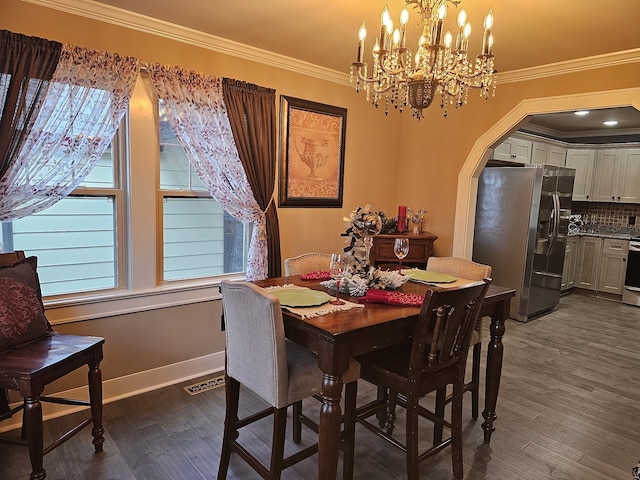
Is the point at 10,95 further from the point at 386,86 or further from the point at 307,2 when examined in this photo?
the point at 386,86

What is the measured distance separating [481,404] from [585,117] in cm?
413

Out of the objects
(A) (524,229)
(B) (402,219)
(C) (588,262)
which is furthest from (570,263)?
(B) (402,219)

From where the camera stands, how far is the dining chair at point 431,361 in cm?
186

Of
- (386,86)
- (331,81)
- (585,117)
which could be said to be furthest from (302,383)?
(585,117)

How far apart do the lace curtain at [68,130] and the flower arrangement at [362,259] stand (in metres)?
1.64

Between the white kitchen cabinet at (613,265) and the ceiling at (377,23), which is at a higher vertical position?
the ceiling at (377,23)

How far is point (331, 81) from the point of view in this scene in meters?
3.84

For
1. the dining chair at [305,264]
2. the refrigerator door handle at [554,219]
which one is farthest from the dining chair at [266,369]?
the refrigerator door handle at [554,219]

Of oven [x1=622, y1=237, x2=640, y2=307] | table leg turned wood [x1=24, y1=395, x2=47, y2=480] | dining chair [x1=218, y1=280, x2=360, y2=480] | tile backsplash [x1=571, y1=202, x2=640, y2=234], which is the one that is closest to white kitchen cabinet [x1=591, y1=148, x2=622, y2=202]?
tile backsplash [x1=571, y1=202, x2=640, y2=234]

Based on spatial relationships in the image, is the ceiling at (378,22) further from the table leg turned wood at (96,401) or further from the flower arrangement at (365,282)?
the table leg turned wood at (96,401)

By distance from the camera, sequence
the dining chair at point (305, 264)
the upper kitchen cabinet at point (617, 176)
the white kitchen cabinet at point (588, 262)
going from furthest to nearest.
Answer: the white kitchen cabinet at point (588, 262) → the upper kitchen cabinet at point (617, 176) → the dining chair at point (305, 264)

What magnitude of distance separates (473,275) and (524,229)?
7.83 feet

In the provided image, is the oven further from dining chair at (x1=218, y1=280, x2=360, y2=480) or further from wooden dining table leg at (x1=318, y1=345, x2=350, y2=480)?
wooden dining table leg at (x1=318, y1=345, x2=350, y2=480)

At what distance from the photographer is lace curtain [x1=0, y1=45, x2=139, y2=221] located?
93.7 inches
